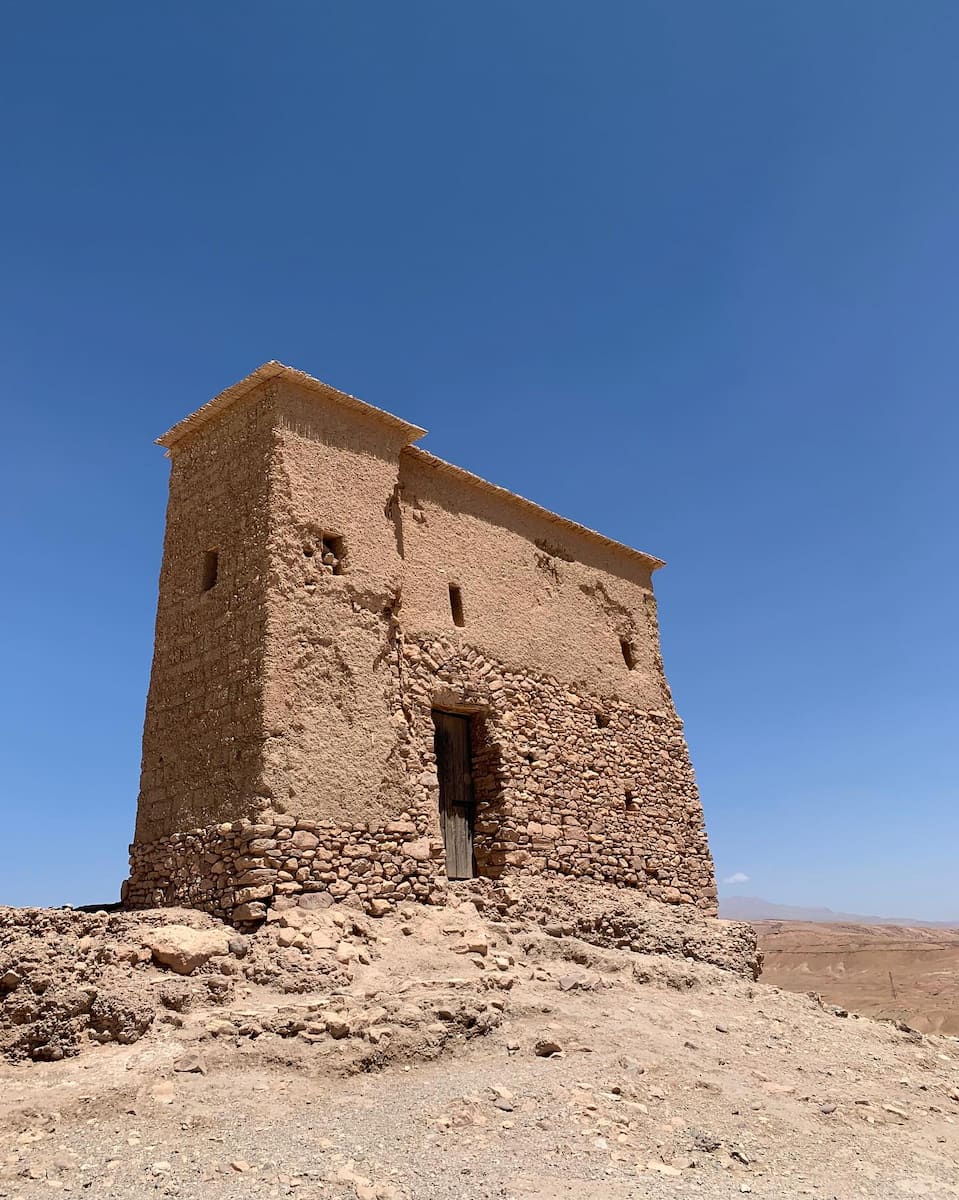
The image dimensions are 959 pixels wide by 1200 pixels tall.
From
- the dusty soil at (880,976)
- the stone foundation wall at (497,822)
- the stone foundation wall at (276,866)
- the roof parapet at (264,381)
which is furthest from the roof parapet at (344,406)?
the dusty soil at (880,976)

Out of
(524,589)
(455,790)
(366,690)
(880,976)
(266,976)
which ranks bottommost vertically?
(880,976)

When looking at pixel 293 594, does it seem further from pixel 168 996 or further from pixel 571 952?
pixel 571 952

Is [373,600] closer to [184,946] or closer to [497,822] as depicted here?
[497,822]

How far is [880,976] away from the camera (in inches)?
1054

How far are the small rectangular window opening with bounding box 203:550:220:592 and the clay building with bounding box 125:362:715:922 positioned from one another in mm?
27

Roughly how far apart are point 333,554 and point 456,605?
2.18 meters

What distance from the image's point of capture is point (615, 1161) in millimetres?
5152

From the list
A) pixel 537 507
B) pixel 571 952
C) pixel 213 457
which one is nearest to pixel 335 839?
pixel 571 952

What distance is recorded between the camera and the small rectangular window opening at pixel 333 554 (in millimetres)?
9969

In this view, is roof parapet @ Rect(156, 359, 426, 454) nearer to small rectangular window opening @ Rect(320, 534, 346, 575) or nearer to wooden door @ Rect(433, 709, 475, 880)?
small rectangular window opening @ Rect(320, 534, 346, 575)

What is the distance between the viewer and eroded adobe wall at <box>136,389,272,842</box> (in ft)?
29.4

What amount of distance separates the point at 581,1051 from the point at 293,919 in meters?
A: 2.78

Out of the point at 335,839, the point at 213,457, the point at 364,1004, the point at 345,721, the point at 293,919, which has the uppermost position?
the point at 213,457


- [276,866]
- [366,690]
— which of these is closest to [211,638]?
[366,690]
